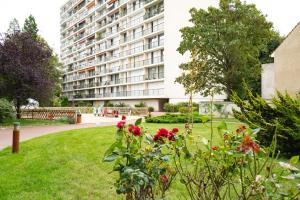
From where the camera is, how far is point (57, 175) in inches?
255

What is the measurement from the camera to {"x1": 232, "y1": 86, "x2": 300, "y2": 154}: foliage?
712 cm

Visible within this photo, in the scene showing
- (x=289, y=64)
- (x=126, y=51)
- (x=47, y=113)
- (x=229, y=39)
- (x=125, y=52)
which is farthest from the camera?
(x=125, y=52)

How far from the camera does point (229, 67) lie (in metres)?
27.6

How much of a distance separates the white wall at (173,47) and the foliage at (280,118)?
1368 inches

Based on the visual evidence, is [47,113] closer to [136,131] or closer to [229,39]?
[229,39]

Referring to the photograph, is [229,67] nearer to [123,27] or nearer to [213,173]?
[213,173]

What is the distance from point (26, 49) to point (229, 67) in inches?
655

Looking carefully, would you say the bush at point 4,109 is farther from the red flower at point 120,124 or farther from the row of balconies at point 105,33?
the row of balconies at point 105,33

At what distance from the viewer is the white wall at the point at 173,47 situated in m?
43.4

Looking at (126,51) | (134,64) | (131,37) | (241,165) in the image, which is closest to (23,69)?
(241,165)

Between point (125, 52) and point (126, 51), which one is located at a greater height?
point (126, 51)

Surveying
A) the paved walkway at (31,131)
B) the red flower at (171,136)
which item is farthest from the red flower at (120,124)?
the paved walkway at (31,131)

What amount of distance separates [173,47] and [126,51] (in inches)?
498

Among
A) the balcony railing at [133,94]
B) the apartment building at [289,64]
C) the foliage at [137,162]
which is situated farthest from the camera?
the balcony railing at [133,94]
